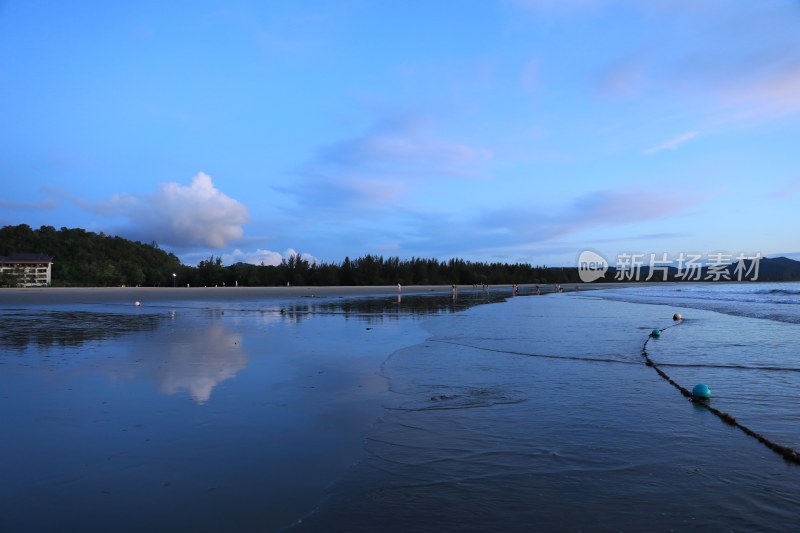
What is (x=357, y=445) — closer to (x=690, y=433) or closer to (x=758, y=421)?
(x=690, y=433)

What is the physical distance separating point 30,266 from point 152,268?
20593 mm

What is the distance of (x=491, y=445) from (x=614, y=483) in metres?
1.34

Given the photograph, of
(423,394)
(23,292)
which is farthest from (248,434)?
(23,292)

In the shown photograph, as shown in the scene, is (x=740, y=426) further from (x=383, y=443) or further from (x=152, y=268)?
(x=152, y=268)

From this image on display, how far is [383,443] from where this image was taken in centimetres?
534

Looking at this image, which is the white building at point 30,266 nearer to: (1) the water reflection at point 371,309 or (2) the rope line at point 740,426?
(1) the water reflection at point 371,309

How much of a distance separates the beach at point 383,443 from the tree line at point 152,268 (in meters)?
70.1

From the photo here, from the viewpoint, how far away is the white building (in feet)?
225

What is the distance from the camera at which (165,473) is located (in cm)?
435

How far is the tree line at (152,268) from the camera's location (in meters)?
77.4

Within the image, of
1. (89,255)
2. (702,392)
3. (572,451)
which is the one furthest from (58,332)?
(89,255)

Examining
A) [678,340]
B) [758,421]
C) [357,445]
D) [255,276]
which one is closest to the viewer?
[357,445]

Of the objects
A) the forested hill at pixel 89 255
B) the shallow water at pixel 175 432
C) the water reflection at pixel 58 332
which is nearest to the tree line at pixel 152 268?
the forested hill at pixel 89 255

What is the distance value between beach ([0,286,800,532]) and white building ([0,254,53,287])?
7141cm
